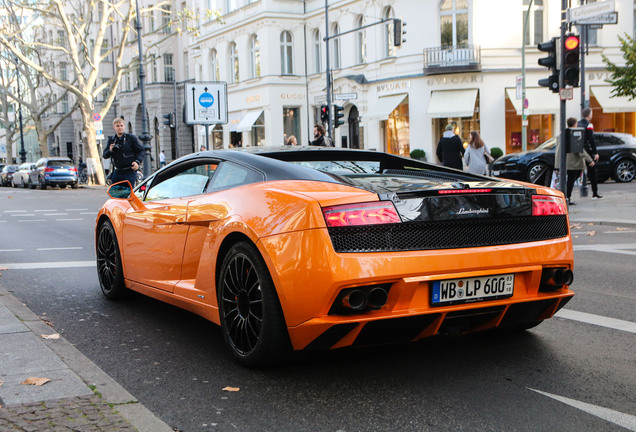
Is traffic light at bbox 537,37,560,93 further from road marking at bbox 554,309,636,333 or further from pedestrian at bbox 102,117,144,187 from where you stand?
road marking at bbox 554,309,636,333

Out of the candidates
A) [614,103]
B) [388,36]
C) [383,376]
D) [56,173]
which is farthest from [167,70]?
[383,376]

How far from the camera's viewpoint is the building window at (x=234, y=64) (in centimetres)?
4666

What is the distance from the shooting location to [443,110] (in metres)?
33.9

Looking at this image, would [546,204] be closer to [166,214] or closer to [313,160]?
[313,160]

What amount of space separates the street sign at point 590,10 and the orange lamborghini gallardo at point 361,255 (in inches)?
362

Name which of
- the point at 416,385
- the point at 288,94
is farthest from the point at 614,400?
the point at 288,94

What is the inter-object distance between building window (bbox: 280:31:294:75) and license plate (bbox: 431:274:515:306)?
131 feet

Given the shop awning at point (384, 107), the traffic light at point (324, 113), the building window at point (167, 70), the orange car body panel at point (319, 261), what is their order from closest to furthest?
the orange car body panel at point (319, 261)
the traffic light at point (324, 113)
the shop awning at point (384, 107)
the building window at point (167, 70)

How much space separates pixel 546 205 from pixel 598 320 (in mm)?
1519

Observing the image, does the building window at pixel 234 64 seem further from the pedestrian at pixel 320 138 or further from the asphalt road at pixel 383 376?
the asphalt road at pixel 383 376

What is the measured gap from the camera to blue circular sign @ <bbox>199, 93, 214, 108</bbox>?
739 inches

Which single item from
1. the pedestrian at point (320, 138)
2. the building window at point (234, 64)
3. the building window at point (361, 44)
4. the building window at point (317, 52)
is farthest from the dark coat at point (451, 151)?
the building window at point (234, 64)

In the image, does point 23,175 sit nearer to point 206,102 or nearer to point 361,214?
point 206,102

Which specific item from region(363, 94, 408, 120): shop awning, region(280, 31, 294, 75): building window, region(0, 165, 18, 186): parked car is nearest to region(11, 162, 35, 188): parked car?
region(0, 165, 18, 186): parked car
